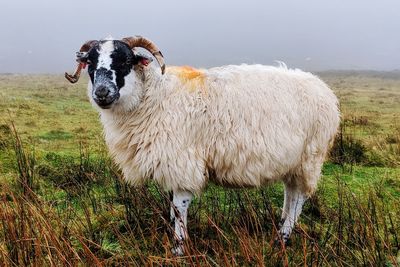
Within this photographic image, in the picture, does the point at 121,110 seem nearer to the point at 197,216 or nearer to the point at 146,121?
the point at 146,121

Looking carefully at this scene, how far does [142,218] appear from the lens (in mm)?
5137

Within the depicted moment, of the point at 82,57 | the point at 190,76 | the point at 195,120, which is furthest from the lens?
the point at 190,76

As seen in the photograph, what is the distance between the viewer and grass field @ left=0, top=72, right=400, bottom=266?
349 cm

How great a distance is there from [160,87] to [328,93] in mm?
2098

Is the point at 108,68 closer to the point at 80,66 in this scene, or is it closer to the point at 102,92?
the point at 102,92

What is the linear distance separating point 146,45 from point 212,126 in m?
1.27

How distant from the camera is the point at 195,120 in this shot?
191 inches

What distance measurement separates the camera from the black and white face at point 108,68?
4.58 m

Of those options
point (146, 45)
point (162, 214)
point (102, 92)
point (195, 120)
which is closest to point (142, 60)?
point (146, 45)

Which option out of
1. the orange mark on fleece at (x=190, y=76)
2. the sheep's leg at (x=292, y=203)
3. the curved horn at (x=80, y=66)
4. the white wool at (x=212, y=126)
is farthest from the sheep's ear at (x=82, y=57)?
the sheep's leg at (x=292, y=203)

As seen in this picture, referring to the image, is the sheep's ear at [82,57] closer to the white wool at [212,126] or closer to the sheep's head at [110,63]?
the sheep's head at [110,63]

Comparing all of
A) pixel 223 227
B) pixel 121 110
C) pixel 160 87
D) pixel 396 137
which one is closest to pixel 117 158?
pixel 121 110

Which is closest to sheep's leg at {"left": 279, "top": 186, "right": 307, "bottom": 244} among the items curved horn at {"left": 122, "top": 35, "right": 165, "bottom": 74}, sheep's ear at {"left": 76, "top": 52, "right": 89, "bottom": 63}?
curved horn at {"left": 122, "top": 35, "right": 165, "bottom": 74}

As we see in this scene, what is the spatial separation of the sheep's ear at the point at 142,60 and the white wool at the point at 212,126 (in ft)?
0.34
